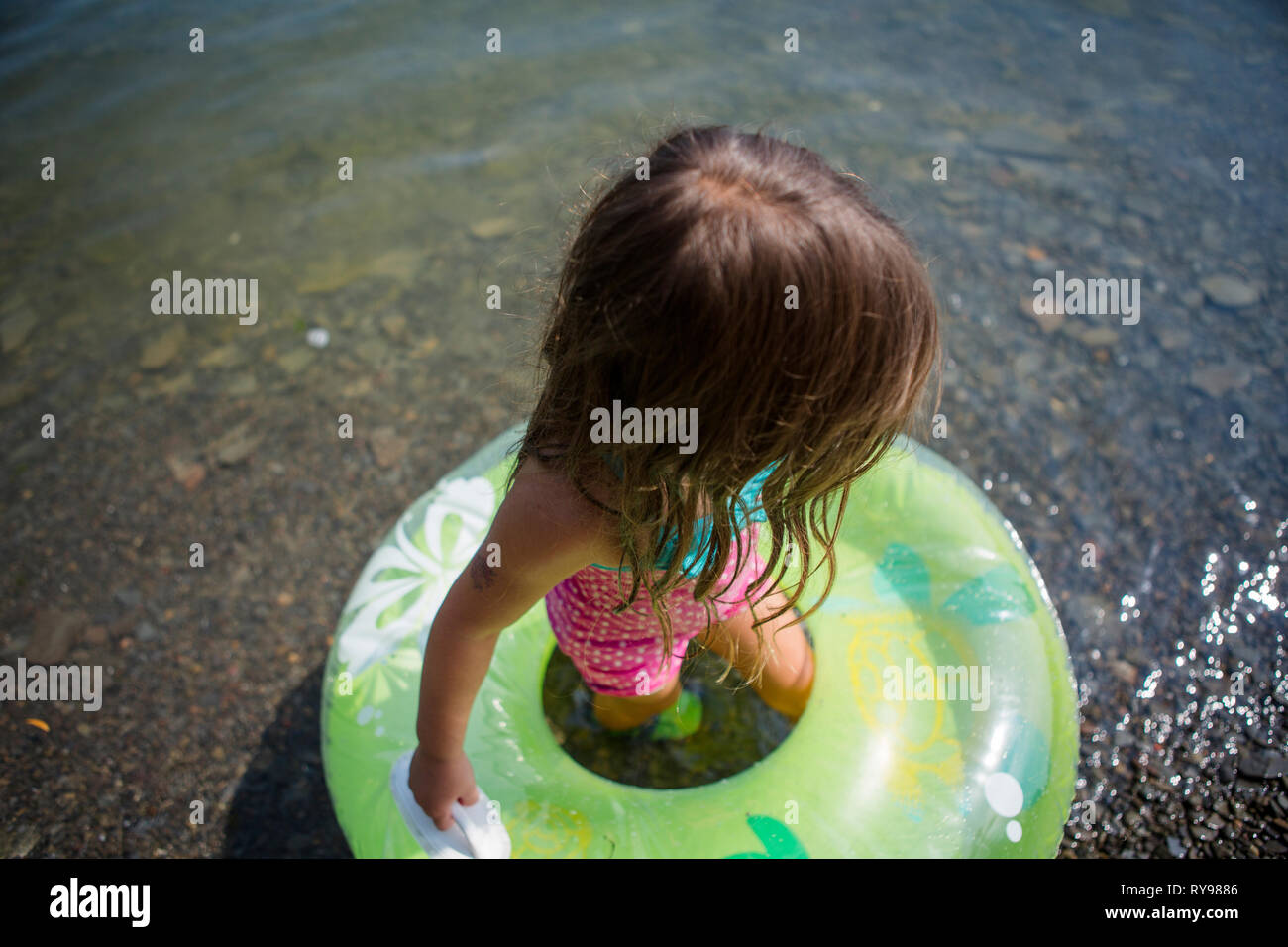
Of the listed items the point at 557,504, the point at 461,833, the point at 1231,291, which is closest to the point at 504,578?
the point at 557,504

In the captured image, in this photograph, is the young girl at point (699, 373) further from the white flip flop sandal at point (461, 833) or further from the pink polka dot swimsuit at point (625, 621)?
the white flip flop sandal at point (461, 833)

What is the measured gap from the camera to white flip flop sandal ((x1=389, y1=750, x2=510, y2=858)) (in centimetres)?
156

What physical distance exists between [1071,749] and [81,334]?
3.44m

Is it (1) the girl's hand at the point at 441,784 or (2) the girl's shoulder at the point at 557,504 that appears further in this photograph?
(1) the girl's hand at the point at 441,784

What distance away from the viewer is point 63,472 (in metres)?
2.76

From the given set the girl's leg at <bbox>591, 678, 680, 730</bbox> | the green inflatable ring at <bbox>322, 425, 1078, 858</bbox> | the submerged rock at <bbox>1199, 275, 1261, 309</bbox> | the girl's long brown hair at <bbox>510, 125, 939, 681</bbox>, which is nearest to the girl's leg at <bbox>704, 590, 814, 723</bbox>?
the green inflatable ring at <bbox>322, 425, 1078, 858</bbox>

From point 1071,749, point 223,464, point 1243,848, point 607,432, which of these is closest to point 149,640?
point 223,464

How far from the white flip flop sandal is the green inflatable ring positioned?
3 cm

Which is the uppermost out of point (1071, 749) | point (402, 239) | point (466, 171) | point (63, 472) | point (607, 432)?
point (466, 171)

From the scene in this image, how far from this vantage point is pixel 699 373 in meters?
1.00

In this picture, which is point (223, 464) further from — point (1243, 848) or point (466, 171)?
point (1243, 848)

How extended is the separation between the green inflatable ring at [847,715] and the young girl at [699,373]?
0.42m

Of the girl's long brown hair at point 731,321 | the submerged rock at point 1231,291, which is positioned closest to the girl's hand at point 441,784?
the girl's long brown hair at point 731,321

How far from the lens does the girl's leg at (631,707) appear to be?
1980 millimetres
